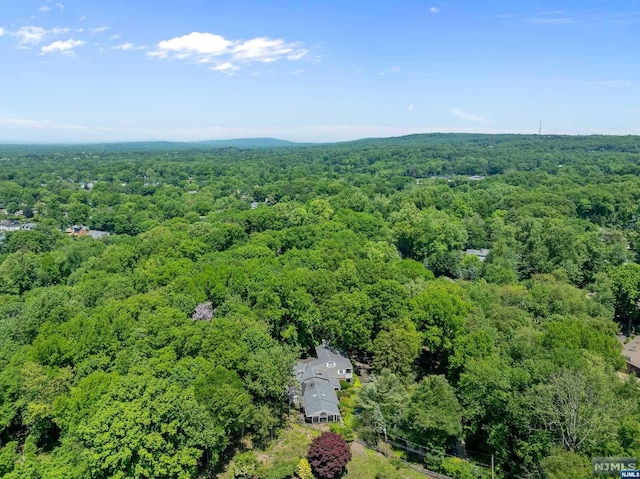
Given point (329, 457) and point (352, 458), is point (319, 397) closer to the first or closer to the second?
point (352, 458)

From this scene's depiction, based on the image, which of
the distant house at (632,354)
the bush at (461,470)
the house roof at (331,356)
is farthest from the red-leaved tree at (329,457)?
the distant house at (632,354)

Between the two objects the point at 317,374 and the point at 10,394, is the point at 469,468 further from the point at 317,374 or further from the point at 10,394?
the point at 10,394

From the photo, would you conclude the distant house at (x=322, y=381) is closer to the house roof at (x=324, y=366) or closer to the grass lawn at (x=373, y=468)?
the house roof at (x=324, y=366)

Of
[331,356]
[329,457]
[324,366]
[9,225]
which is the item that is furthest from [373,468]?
[9,225]

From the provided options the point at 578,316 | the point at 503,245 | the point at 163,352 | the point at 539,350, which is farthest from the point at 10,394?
the point at 503,245

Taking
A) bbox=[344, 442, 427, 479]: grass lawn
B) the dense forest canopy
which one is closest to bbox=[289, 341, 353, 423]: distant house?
the dense forest canopy

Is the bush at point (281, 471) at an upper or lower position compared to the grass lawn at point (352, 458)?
upper
